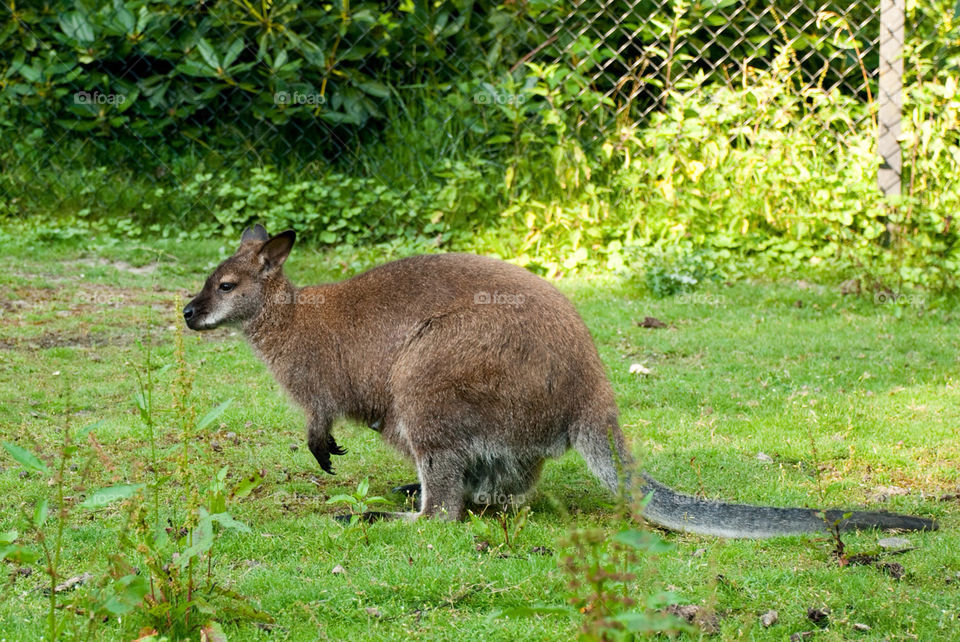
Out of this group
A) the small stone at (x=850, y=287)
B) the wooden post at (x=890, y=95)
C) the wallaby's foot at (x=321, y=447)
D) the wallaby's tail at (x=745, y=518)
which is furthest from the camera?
the wooden post at (x=890, y=95)

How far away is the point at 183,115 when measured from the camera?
31.5 ft

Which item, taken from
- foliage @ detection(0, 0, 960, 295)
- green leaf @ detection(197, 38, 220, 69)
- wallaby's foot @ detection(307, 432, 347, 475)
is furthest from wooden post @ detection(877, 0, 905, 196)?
green leaf @ detection(197, 38, 220, 69)

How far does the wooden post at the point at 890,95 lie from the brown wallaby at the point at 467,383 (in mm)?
4493

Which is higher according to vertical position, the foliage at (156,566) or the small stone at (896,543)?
the small stone at (896,543)

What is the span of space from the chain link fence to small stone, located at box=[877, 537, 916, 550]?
555 centimetres

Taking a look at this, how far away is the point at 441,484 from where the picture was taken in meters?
4.33

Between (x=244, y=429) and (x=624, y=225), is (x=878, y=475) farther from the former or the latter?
(x=624, y=225)

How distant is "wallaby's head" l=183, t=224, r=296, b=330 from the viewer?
500cm

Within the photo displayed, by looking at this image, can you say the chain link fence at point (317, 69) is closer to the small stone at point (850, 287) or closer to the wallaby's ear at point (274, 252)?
the small stone at point (850, 287)

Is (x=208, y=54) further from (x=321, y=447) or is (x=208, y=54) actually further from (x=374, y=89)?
(x=321, y=447)

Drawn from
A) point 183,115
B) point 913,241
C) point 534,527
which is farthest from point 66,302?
point 913,241

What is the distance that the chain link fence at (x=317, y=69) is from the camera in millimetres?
9125

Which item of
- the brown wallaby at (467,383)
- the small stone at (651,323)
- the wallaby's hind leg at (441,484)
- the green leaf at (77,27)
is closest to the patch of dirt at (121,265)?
the green leaf at (77,27)

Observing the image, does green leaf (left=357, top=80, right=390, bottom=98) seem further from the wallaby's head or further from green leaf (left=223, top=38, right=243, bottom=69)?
the wallaby's head
